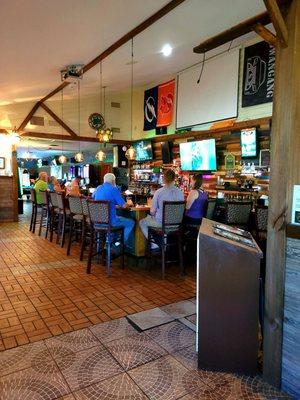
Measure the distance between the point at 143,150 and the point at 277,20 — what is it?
25.3 feet

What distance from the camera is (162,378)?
2043mm

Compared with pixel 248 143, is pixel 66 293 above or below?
below

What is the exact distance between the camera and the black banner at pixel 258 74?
18.7 feet

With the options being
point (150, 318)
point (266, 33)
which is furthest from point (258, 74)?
point (150, 318)

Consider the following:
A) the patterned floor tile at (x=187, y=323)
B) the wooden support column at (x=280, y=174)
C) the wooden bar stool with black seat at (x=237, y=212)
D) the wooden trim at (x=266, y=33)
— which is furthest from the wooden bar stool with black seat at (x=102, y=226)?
the wooden trim at (x=266, y=33)

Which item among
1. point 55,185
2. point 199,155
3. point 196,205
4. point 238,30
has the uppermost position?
point 238,30

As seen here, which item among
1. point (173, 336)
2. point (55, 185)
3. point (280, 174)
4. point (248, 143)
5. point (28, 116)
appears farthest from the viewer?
point (28, 116)

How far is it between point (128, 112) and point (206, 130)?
13.7 feet

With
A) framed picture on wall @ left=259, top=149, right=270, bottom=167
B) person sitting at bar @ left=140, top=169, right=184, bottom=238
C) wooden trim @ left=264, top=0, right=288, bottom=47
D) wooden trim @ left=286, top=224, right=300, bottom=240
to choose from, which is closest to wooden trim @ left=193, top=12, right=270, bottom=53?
wooden trim @ left=264, top=0, right=288, bottom=47

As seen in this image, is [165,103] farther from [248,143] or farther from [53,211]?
[53,211]

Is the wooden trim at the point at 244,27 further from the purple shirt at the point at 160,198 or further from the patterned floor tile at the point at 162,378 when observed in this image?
the patterned floor tile at the point at 162,378

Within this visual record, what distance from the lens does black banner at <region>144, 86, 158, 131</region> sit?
9055 mm

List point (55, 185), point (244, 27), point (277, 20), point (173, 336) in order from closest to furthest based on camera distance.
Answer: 1. point (277, 20)
2. point (244, 27)
3. point (173, 336)
4. point (55, 185)

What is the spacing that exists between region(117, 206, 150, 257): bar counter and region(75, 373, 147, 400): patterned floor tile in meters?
2.76
